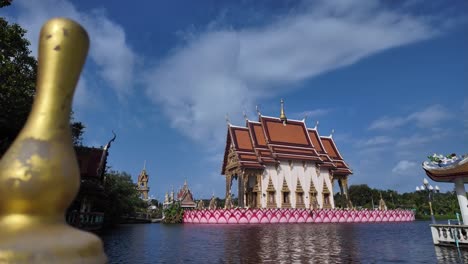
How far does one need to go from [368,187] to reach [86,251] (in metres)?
72.9

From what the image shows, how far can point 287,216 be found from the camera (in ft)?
89.3

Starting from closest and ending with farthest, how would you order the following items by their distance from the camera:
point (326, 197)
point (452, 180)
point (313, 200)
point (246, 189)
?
point (452, 180), point (246, 189), point (313, 200), point (326, 197)

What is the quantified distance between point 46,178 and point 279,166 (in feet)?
106

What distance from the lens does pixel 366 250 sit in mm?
9086

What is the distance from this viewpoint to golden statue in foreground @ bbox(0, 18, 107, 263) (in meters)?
0.90

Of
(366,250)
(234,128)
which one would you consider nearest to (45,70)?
(366,250)

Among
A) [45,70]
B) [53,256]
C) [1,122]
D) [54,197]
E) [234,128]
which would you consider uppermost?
[234,128]

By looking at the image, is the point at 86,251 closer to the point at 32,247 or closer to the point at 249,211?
the point at 32,247

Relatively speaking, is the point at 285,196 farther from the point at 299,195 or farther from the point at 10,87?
the point at 10,87

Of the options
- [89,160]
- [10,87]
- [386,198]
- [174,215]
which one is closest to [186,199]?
[174,215]

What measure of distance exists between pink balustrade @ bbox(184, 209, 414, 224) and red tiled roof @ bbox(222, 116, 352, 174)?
5.67 m

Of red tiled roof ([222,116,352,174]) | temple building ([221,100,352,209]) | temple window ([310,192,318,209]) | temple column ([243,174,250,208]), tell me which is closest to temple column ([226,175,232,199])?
temple building ([221,100,352,209])

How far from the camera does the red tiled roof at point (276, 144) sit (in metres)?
32.1

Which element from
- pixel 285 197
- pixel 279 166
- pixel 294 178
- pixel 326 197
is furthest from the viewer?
pixel 326 197
